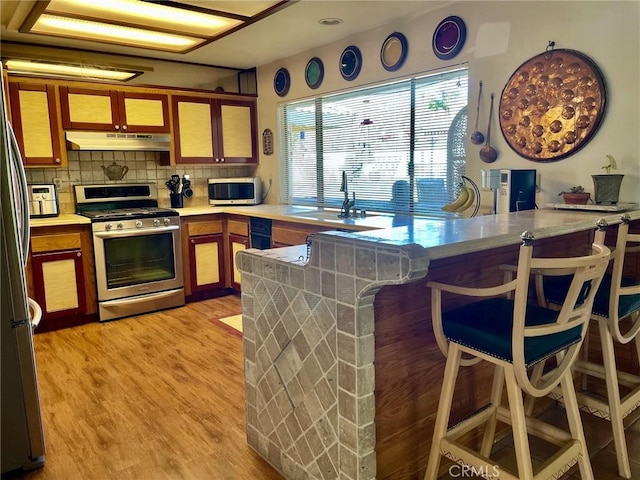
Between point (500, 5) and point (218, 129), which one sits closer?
point (500, 5)

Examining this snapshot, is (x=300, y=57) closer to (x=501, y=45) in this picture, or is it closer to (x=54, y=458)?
(x=501, y=45)

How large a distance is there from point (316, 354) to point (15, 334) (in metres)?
1.34

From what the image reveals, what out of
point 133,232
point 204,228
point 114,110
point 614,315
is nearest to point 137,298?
point 133,232

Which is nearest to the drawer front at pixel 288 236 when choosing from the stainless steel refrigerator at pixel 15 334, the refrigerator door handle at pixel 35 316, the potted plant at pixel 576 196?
the potted plant at pixel 576 196

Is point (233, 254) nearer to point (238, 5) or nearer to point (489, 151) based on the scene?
point (238, 5)

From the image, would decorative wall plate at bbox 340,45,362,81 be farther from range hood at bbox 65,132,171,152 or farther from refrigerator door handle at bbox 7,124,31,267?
refrigerator door handle at bbox 7,124,31,267

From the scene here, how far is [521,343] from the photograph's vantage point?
142 centimetres

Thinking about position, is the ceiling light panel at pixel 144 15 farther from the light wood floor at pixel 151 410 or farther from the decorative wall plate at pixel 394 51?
the light wood floor at pixel 151 410

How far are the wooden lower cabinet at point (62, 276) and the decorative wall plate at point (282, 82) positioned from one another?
230 cm

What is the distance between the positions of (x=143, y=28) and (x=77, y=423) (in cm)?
254

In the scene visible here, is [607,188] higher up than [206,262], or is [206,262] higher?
[607,188]

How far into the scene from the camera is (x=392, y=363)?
5.65 ft

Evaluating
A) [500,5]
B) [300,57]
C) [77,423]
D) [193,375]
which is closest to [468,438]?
[193,375]

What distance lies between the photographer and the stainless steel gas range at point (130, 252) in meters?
4.08
